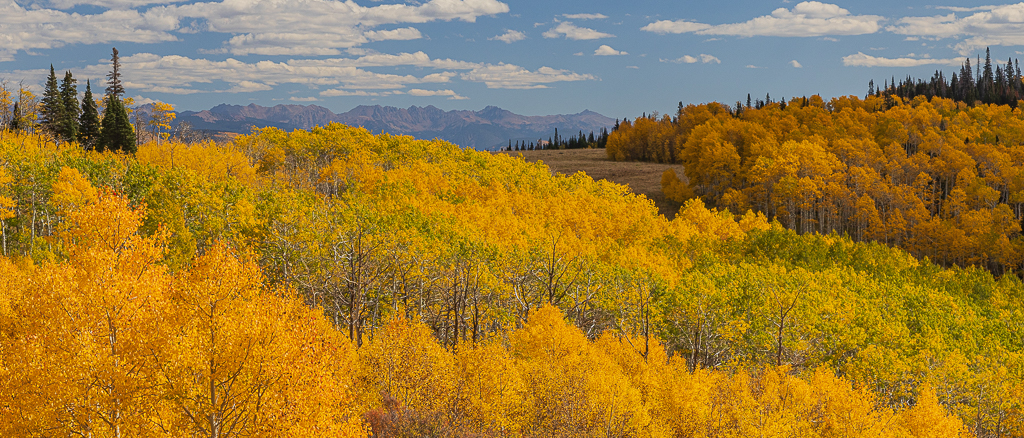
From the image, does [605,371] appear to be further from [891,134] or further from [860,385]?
[891,134]

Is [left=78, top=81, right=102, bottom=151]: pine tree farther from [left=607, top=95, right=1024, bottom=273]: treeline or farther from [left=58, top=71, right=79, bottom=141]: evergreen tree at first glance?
[left=607, top=95, right=1024, bottom=273]: treeline

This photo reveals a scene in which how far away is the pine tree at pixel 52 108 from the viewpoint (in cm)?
10375

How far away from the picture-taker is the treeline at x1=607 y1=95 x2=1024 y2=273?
126 m

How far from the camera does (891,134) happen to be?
571ft

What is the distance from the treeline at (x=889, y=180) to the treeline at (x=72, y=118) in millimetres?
113289

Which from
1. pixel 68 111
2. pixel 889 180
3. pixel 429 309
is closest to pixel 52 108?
pixel 68 111

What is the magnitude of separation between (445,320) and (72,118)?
8697 centimetres

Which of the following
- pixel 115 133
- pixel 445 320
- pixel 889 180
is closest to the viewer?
pixel 445 320

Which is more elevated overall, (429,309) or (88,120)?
(88,120)

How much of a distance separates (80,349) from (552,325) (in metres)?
31.3

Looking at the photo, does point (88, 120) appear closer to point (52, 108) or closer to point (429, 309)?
point (52, 108)

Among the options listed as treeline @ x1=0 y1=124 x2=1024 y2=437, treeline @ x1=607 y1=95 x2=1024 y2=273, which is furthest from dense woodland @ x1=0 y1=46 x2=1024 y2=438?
treeline @ x1=607 y1=95 x2=1024 y2=273

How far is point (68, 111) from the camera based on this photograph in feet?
357

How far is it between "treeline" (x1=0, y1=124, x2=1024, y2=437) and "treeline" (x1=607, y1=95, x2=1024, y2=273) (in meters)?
34.3
